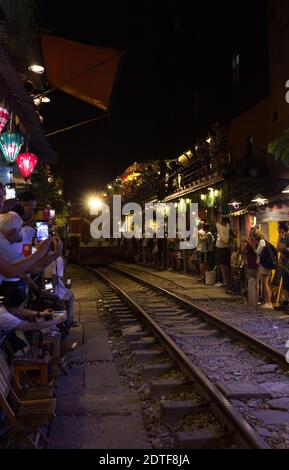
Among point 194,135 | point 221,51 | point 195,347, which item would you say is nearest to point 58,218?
point 194,135

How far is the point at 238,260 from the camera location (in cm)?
1540

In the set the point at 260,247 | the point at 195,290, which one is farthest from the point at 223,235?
the point at 260,247

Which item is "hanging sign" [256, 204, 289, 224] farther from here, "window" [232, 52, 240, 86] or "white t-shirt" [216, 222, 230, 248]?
"window" [232, 52, 240, 86]

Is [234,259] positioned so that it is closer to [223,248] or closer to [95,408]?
[223,248]

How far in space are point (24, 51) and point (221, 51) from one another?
16.8 metres

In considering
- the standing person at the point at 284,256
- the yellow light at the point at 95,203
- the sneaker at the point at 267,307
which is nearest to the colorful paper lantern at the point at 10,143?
the standing person at the point at 284,256

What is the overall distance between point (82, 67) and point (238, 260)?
7366 millimetres

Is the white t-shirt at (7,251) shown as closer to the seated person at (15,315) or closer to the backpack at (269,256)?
the seated person at (15,315)

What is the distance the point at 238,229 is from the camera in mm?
18578

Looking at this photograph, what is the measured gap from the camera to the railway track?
16.0ft

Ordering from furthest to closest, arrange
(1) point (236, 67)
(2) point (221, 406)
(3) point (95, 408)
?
(1) point (236, 67), (3) point (95, 408), (2) point (221, 406)

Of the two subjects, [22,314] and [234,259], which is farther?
[234,259]

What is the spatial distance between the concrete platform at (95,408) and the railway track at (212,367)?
461 millimetres

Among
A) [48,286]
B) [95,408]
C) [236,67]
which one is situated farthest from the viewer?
[236,67]
